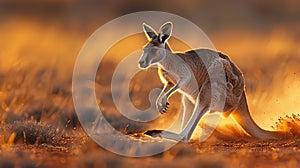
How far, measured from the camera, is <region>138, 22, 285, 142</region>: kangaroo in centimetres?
1053

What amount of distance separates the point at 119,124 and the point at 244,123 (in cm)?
329

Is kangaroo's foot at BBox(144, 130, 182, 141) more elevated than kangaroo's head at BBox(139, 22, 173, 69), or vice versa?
kangaroo's head at BBox(139, 22, 173, 69)

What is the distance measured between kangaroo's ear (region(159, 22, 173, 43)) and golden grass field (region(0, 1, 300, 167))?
150cm

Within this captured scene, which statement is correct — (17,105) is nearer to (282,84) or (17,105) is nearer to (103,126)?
(103,126)

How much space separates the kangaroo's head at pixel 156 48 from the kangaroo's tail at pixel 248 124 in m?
1.60

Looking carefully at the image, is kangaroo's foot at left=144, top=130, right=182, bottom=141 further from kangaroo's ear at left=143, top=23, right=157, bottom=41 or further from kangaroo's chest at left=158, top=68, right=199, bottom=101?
kangaroo's ear at left=143, top=23, right=157, bottom=41

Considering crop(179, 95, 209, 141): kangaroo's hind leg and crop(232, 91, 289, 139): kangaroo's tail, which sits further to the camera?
crop(232, 91, 289, 139): kangaroo's tail

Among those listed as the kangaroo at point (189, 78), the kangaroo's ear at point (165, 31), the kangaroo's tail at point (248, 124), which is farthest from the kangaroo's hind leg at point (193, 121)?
the kangaroo's tail at point (248, 124)

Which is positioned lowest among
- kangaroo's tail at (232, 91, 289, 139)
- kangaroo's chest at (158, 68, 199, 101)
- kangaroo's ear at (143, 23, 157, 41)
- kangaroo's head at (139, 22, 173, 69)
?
kangaroo's tail at (232, 91, 289, 139)

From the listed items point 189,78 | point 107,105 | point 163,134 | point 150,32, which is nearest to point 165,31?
point 150,32

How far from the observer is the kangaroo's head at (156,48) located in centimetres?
1055

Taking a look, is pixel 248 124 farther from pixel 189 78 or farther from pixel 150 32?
pixel 150 32

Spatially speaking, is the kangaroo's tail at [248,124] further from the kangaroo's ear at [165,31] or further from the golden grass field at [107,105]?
the kangaroo's ear at [165,31]

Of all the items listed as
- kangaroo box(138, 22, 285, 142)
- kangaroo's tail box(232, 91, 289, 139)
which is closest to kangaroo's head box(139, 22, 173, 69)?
kangaroo box(138, 22, 285, 142)
